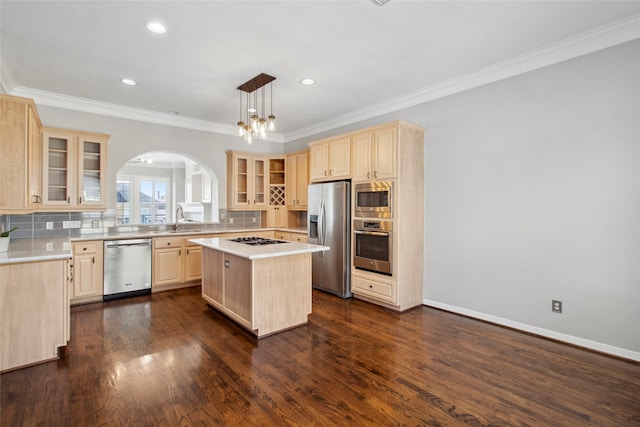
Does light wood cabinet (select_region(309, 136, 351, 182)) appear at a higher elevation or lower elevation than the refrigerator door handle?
higher

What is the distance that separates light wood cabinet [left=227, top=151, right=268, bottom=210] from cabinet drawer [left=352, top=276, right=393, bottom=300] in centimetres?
263

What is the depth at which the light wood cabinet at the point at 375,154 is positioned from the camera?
387 centimetres

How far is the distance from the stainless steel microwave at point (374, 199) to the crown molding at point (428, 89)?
126 centimetres

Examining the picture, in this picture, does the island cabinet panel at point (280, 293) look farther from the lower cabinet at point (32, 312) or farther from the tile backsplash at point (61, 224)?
the tile backsplash at point (61, 224)

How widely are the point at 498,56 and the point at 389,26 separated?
1335 millimetres

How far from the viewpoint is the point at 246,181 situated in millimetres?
5891

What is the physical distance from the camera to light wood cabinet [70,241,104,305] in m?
4.02

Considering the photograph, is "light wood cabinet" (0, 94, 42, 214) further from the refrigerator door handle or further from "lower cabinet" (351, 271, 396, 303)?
"lower cabinet" (351, 271, 396, 303)

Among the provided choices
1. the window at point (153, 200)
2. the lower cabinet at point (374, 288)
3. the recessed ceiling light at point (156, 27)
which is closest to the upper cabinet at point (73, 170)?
the recessed ceiling light at point (156, 27)

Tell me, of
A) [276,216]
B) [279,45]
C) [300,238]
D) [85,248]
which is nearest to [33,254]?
[85,248]

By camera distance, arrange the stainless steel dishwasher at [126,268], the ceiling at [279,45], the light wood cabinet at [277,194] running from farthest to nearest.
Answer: the light wood cabinet at [277,194] → the stainless steel dishwasher at [126,268] → the ceiling at [279,45]

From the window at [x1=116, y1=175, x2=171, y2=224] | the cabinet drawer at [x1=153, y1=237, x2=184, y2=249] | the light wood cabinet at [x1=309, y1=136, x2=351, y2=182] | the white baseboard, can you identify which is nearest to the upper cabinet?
the cabinet drawer at [x1=153, y1=237, x2=184, y2=249]

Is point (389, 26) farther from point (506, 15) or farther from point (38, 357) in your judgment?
point (38, 357)

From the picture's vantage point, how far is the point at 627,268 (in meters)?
2.65
